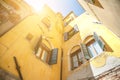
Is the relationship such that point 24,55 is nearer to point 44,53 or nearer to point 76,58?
point 44,53

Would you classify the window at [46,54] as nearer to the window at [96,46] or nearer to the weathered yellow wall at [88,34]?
the weathered yellow wall at [88,34]

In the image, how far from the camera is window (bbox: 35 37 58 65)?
7223 mm

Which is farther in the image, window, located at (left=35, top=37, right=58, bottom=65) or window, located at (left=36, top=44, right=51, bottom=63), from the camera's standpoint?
window, located at (left=36, top=44, right=51, bottom=63)

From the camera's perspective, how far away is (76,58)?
770 cm

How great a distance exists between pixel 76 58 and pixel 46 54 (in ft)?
5.35

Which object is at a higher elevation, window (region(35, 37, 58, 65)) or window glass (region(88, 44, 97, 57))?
window (region(35, 37, 58, 65))

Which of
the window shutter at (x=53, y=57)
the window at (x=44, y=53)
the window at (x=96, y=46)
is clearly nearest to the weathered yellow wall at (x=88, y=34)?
the window at (x=96, y=46)

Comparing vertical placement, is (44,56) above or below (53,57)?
above

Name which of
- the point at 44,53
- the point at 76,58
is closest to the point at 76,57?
the point at 76,58

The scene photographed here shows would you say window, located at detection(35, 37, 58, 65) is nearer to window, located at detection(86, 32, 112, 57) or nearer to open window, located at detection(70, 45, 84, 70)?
open window, located at detection(70, 45, 84, 70)

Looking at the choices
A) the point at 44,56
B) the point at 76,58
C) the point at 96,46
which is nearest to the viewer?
the point at 96,46

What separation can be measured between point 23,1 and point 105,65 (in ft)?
19.2

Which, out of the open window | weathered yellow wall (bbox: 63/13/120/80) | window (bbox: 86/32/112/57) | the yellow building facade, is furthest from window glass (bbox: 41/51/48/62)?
Answer: window (bbox: 86/32/112/57)

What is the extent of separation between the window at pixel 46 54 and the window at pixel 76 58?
3.18ft
